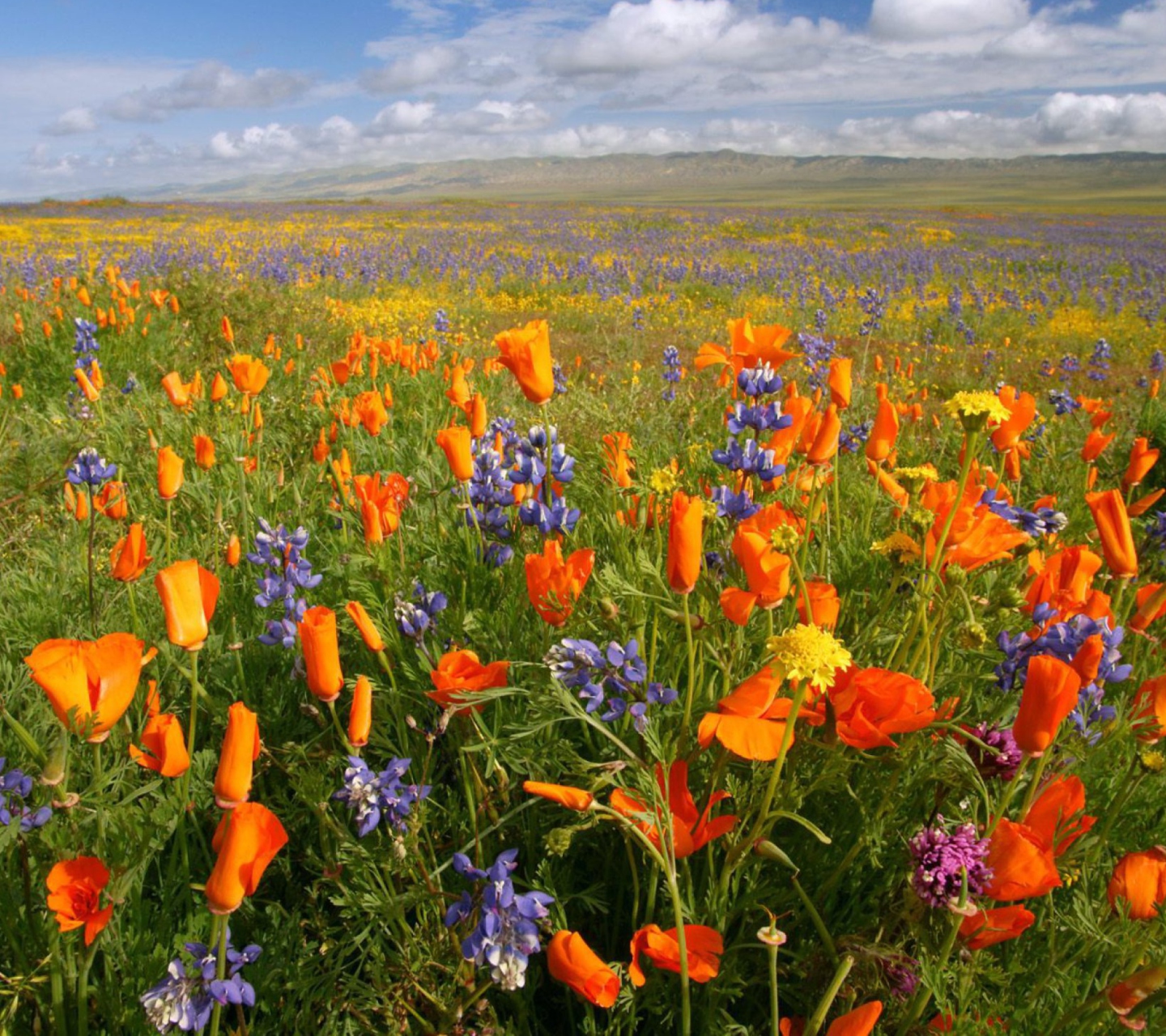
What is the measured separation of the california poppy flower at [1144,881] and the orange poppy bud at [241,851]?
1048 millimetres

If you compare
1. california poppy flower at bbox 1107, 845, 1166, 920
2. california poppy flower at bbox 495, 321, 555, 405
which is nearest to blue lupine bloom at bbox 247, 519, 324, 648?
california poppy flower at bbox 495, 321, 555, 405

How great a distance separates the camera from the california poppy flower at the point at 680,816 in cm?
112

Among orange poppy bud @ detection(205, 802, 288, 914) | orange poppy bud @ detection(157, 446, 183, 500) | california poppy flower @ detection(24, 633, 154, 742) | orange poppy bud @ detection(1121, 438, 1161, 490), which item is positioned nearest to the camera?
orange poppy bud @ detection(205, 802, 288, 914)

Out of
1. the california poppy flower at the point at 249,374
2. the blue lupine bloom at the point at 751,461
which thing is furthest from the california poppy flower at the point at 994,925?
the california poppy flower at the point at 249,374

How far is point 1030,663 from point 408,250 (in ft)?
54.0

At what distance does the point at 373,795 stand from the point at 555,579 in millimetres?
453

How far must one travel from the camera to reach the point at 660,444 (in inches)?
123

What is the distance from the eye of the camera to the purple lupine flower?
0.95m

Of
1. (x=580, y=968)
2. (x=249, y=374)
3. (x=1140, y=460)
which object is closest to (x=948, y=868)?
(x=580, y=968)

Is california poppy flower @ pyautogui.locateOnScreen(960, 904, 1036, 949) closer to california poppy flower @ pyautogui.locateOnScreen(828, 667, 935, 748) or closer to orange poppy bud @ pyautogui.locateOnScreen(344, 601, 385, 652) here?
california poppy flower @ pyautogui.locateOnScreen(828, 667, 935, 748)

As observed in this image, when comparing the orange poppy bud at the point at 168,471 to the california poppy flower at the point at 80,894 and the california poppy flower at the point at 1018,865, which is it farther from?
the california poppy flower at the point at 1018,865

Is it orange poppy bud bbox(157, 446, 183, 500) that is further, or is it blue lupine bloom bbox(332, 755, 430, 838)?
orange poppy bud bbox(157, 446, 183, 500)

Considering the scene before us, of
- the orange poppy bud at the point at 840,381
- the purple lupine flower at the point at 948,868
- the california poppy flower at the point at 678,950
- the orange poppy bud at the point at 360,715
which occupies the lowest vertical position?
the california poppy flower at the point at 678,950

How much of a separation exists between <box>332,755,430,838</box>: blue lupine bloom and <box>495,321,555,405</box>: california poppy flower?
0.82 m
